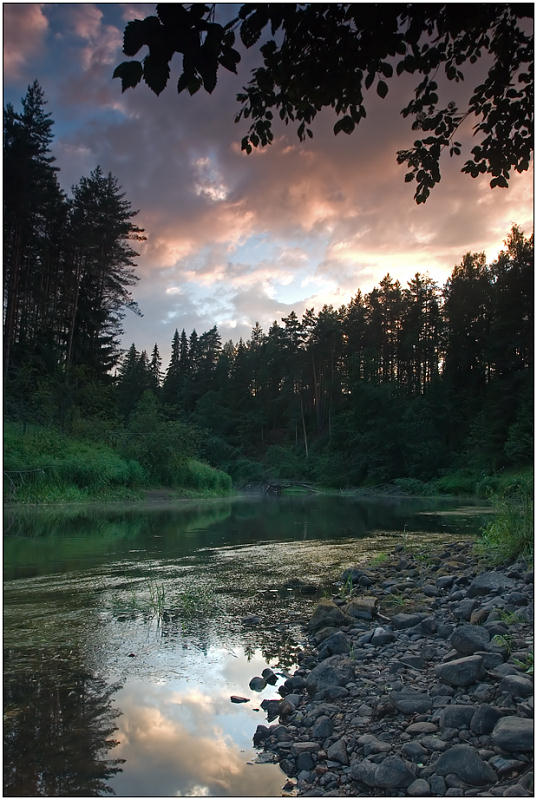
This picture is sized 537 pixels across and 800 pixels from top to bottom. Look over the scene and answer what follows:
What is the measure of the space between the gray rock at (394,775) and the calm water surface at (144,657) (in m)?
0.68

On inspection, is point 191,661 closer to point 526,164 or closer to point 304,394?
point 526,164

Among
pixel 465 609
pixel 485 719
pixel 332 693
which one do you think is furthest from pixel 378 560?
pixel 485 719

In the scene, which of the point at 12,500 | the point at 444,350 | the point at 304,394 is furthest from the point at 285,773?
the point at 304,394

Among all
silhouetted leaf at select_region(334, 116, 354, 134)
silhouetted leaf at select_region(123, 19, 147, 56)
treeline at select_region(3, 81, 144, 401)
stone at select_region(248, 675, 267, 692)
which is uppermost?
treeline at select_region(3, 81, 144, 401)

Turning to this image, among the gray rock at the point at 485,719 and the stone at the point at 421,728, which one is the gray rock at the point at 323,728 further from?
the gray rock at the point at 485,719

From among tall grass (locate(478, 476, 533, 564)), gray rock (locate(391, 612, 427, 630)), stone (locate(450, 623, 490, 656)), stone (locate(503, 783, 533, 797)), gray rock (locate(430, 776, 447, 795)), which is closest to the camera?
stone (locate(503, 783, 533, 797))

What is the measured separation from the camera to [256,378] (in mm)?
72000

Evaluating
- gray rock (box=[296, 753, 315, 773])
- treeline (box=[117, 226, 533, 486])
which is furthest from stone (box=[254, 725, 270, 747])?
treeline (box=[117, 226, 533, 486])

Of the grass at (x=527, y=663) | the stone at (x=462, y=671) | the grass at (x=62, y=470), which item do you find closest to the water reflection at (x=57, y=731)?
the stone at (x=462, y=671)

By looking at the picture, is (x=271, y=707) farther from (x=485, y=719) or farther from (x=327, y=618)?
(x=327, y=618)

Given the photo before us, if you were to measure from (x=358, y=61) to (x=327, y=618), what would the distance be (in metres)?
5.86

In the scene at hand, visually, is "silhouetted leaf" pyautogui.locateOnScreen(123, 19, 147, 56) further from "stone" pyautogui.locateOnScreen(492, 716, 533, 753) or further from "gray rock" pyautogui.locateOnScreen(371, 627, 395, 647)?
"gray rock" pyautogui.locateOnScreen(371, 627, 395, 647)

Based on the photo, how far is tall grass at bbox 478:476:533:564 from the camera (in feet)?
24.9

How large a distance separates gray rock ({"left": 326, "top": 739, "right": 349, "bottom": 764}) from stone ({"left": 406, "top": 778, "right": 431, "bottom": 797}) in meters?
0.50
